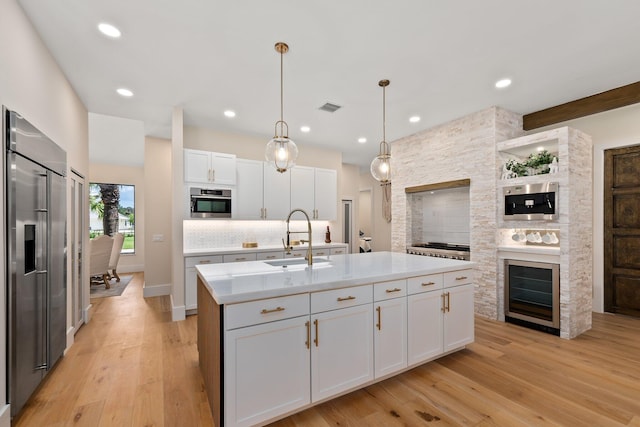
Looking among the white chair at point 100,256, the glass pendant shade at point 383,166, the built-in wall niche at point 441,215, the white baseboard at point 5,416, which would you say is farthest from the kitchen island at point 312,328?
the white chair at point 100,256

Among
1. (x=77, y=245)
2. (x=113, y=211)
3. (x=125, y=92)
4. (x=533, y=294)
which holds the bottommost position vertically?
(x=533, y=294)

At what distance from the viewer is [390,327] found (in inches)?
93.7

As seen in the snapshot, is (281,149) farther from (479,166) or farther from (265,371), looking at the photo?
(479,166)

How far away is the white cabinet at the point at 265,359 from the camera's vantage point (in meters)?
1.73

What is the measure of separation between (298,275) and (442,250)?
3.26 m

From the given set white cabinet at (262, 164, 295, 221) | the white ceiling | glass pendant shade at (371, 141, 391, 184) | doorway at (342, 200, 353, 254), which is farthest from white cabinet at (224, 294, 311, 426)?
doorway at (342, 200, 353, 254)

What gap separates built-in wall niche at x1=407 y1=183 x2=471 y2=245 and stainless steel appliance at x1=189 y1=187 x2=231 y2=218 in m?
3.18

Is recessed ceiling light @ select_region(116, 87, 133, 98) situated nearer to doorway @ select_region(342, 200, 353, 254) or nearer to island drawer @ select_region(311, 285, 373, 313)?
island drawer @ select_region(311, 285, 373, 313)

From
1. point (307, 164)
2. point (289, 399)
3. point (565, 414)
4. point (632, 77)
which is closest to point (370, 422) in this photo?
point (289, 399)

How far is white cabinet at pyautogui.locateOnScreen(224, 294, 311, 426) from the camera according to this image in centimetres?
173

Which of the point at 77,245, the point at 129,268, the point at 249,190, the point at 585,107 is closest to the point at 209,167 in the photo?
the point at 249,190

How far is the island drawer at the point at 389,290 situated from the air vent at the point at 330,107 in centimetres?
261

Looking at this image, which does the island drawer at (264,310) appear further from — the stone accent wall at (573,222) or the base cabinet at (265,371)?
the stone accent wall at (573,222)

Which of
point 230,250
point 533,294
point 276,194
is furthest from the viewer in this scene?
point 276,194
